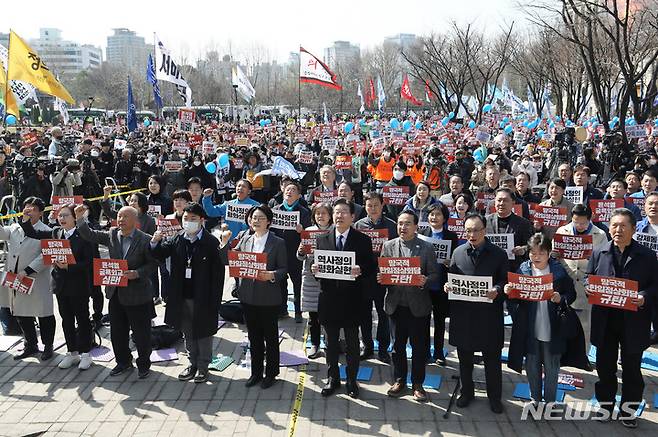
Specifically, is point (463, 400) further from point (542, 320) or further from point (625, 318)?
point (625, 318)

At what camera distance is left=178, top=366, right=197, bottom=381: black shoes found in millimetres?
6848

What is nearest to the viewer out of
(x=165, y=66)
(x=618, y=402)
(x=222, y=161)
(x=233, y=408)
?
(x=618, y=402)

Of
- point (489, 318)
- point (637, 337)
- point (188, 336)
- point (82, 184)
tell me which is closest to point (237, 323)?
point (188, 336)

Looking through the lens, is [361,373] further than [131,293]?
Yes

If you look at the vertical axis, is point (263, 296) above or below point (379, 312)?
above

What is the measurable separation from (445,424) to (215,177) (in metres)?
11.6

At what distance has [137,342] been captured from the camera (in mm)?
6875

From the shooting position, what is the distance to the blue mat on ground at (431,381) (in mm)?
6516

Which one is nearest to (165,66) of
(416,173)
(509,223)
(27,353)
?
(416,173)

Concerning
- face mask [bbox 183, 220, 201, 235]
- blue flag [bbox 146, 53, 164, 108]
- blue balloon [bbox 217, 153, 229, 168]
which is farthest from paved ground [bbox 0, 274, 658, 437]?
blue flag [bbox 146, 53, 164, 108]

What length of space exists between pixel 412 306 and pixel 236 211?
141 inches

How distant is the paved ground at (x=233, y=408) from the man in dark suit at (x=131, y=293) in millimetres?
345

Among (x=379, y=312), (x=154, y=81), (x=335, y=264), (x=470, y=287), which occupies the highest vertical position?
(x=154, y=81)

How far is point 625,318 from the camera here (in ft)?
18.0
